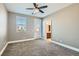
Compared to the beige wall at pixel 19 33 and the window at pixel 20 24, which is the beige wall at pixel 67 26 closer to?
the beige wall at pixel 19 33

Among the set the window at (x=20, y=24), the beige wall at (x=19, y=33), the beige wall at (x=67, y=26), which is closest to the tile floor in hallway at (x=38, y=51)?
the beige wall at (x=67, y=26)

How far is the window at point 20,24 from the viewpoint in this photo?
7980mm

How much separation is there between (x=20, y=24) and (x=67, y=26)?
392cm

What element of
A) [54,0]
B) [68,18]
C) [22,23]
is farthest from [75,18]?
[22,23]

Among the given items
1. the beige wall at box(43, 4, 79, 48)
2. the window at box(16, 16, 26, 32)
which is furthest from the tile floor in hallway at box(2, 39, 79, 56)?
the window at box(16, 16, 26, 32)

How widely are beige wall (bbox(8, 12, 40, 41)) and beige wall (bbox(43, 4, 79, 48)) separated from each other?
255 cm

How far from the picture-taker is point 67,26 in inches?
227

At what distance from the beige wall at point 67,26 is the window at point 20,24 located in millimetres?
2655

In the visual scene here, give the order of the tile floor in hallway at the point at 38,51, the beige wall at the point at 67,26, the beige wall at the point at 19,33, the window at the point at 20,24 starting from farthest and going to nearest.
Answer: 1. the window at the point at 20,24
2. the beige wall at the point at 19,33
3. the beige wall at the point at 67,26
4. the tile floor in hallway at the point at 38,51

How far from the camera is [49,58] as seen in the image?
65.8 inches

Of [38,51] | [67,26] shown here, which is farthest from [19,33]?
[67,26]

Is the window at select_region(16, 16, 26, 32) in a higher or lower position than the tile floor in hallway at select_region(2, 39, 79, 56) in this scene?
higher

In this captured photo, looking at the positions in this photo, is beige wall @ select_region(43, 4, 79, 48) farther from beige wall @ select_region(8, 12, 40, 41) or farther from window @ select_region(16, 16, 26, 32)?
window @ select_region(16, 16, 26, 32)

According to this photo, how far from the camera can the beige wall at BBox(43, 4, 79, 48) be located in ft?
16.5
